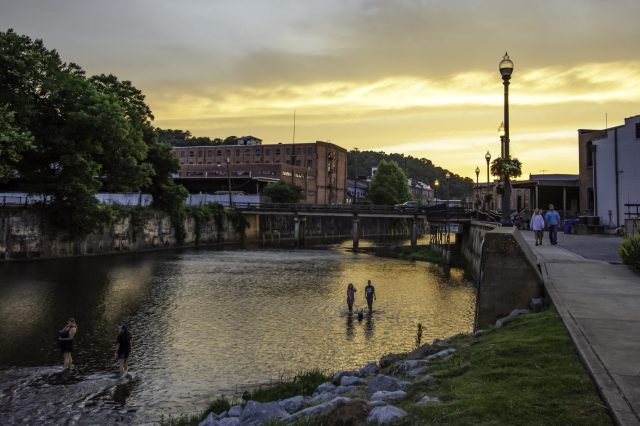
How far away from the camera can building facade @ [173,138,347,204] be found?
120250 millimetres

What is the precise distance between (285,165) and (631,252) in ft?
329

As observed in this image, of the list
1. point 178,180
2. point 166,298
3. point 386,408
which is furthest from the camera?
point 178,180

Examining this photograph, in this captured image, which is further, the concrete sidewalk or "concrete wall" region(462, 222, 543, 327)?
"concrete wall" region(462, 222, 543, 327)

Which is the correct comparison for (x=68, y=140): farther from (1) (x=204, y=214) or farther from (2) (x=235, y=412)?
(2) (x=235, y=412)

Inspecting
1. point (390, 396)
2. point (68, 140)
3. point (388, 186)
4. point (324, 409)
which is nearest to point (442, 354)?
point (390, 396)

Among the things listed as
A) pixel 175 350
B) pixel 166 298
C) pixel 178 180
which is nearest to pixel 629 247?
pixel 175 350

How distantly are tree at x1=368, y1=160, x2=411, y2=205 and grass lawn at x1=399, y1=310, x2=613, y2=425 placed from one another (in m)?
113

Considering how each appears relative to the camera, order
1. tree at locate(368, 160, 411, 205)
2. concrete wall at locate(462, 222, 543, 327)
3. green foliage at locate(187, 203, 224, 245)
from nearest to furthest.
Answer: concrete wall at locate(462, 222, 543, 327)
green foliage at locate(187, 203, 224, 245)
tree at locate(368, 160, 411, 205)

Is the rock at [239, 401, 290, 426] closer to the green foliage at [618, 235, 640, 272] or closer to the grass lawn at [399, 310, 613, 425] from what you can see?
the grass lawn at [399, 310, 613, 425]

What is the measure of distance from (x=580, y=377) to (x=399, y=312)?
1923 centimetres

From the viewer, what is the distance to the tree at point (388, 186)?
403ft

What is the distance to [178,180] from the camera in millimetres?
99625

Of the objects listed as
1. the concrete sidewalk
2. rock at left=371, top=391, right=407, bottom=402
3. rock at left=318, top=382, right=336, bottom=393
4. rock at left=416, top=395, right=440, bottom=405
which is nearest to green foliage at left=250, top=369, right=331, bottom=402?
rock at left=318, top=382, right=336, bottom=393

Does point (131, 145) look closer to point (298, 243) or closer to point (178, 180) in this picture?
point (298, 243)
